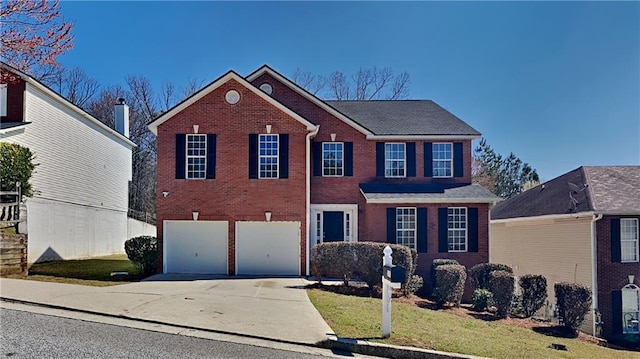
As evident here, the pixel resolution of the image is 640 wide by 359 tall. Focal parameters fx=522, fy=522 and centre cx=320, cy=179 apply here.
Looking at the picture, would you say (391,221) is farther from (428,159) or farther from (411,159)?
(428,159)

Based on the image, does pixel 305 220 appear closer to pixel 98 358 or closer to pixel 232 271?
pixel 232 271

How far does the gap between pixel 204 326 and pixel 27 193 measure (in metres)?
11.3

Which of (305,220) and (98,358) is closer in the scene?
(98,358)

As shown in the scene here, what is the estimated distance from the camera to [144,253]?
57.9 feet

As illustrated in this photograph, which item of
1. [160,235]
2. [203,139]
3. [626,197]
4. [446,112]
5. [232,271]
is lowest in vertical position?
[232,271]

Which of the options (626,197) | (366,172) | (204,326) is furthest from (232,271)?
(626,197)

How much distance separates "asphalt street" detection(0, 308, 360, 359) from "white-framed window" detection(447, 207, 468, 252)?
12936 mm

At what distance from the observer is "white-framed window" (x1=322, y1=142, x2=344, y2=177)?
69.1 ft

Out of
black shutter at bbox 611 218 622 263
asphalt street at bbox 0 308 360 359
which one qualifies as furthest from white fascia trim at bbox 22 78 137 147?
black shutter at bbox 611 218 622 263

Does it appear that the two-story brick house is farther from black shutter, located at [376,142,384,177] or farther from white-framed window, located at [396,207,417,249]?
black shutter, located at [376,142,384,177]

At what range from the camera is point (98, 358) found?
277 inches

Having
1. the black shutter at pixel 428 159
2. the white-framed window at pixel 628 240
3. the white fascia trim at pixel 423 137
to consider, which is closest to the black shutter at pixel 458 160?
the white fascia trim at pixel 423 137

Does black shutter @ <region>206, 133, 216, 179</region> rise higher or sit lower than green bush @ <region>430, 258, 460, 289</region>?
higher

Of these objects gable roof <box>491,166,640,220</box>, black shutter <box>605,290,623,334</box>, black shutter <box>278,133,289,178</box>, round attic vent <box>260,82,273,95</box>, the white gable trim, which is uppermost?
round attic vent <box>260,82,273,95</box>
